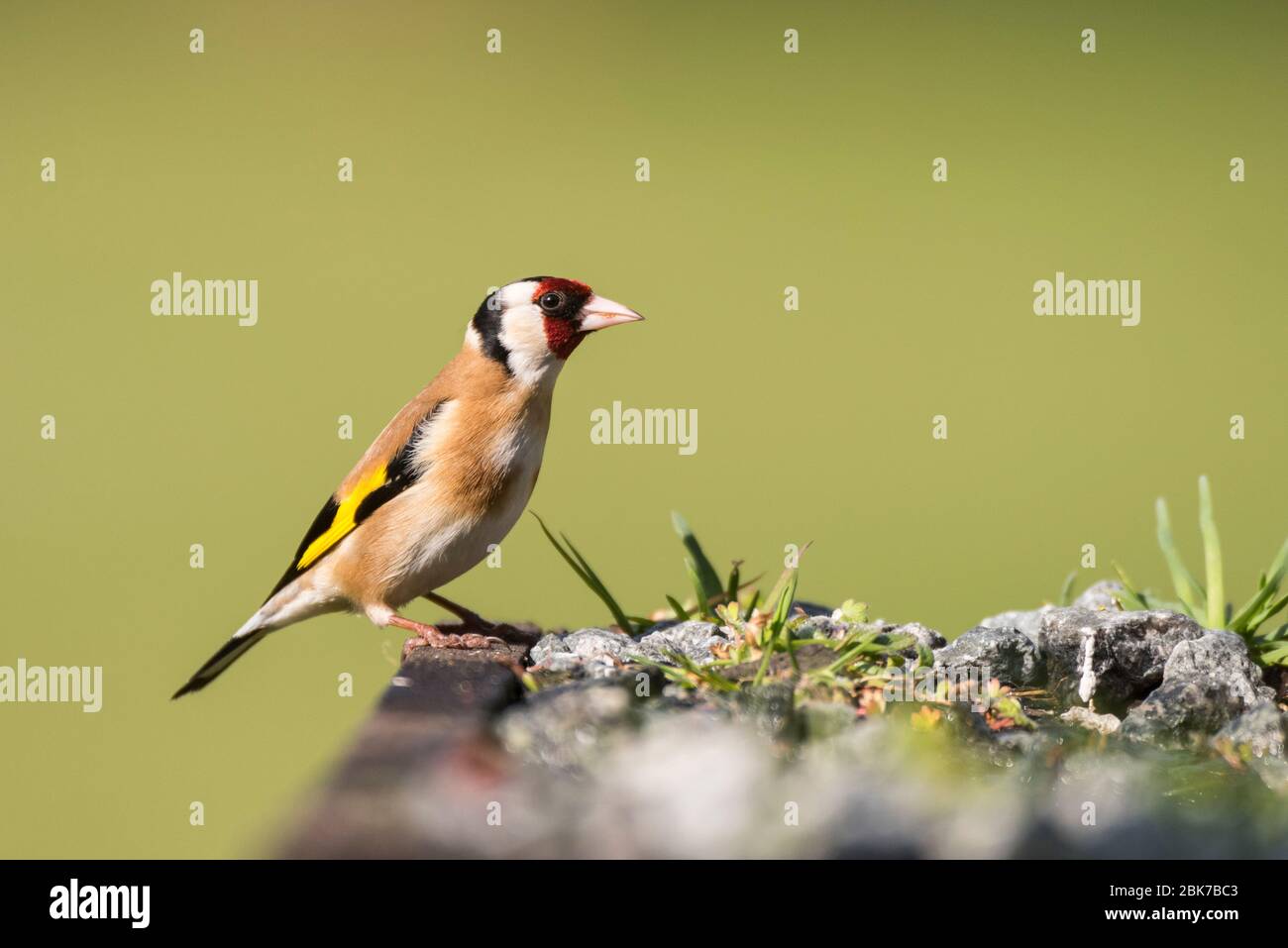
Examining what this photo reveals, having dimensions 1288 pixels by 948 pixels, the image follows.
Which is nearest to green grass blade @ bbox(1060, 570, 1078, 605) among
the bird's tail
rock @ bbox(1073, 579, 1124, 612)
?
rock @ bbox(1073, 579, 1124, 612)

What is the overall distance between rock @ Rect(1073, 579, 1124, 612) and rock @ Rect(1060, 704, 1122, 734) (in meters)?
0.81

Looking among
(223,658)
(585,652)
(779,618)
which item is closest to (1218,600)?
(779,618)

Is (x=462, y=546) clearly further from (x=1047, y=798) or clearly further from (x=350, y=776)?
(x=1047, y=798)

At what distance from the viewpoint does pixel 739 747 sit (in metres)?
3.02

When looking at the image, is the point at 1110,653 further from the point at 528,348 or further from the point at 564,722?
the point at 528,348

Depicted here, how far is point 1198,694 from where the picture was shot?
369 centimetres

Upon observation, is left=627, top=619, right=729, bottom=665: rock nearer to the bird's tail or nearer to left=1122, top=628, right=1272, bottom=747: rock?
left=1122, top=628, right=1272, bottom=747: rock

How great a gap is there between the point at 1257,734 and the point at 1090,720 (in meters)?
0.45

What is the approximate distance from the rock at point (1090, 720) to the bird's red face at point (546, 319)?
193cm

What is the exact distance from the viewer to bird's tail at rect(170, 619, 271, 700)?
5.00m

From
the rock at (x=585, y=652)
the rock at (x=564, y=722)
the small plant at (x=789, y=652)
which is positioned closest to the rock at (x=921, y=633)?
the small plant at (x=789, y=652)
